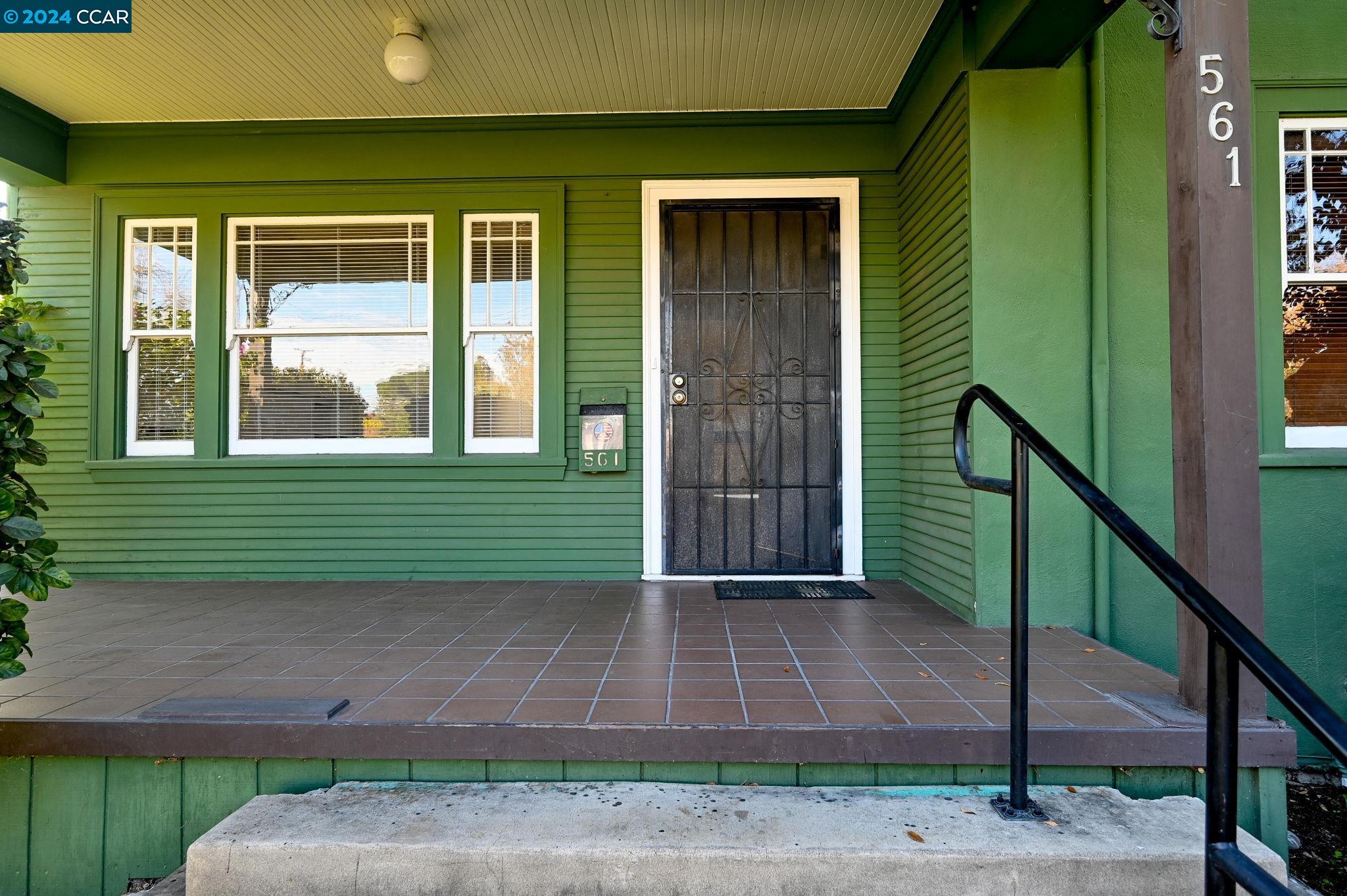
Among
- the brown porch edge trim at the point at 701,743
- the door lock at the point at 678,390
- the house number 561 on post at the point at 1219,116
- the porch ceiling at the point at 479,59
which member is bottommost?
the brown porch edge trim at the point at 701,743

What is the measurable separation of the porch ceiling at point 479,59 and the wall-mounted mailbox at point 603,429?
1.70 m

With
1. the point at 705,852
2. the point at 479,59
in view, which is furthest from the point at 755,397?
the point at 705,852

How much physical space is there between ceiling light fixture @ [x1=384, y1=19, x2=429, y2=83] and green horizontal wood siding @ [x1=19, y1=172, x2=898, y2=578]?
1.00m

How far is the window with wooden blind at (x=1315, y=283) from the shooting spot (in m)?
3.24

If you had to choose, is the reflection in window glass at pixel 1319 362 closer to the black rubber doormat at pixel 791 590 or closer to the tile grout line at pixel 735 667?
the black rubber doormat at pixel 791 590

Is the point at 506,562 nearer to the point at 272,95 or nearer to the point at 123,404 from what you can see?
the point at 123,404

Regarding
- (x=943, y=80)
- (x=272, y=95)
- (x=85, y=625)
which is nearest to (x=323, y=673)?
(x=85, y=625)

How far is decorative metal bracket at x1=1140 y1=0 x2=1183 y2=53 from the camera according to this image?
2.05 meters

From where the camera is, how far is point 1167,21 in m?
2.07

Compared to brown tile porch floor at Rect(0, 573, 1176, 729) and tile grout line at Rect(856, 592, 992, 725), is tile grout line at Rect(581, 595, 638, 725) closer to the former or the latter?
brown tile porch floor at Rect(0, 573, 1176, 729)

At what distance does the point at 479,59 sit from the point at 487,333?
1.47 meters

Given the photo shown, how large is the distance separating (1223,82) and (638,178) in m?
2.88

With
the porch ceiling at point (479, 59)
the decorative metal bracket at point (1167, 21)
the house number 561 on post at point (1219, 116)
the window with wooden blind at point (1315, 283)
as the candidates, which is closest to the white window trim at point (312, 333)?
the porch ceiling at point (479, 59)

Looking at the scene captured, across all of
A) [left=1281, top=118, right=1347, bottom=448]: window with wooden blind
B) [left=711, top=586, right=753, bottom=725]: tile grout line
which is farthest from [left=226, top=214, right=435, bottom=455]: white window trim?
[left=1281, top=118, right=1347, bottom=448]: window with wooden blind
